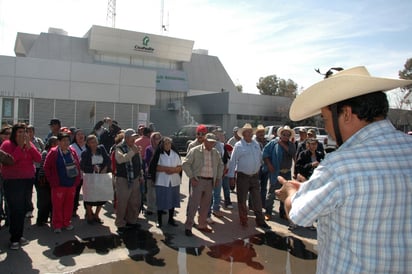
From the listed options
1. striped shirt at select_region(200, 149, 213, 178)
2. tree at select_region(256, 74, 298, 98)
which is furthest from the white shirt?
tree at select_region(256, 74, 298, 98)

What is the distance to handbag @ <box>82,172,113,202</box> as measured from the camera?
659 centimetres

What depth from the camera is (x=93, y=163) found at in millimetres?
6727

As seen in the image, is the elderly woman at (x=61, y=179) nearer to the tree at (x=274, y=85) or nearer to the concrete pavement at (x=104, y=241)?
the concrete pavement at (x=104, y=241)

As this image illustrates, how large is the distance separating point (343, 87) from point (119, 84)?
77.3ft

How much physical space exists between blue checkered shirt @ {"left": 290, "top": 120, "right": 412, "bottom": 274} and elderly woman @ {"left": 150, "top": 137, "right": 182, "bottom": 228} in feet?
16.9

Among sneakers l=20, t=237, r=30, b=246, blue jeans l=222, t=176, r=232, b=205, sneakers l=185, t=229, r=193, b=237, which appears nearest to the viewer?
sneakers l=20, t=237, r=30, b=246

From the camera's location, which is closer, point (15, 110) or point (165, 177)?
point (165, 177)

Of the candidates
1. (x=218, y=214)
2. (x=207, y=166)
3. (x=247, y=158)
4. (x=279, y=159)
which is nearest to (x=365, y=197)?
(x=207, y=166)

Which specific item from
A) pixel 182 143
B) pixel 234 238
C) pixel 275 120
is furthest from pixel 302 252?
pixel 275 120

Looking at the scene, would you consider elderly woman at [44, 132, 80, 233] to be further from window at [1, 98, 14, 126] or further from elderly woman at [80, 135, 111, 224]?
window at [1, 98, 14, 126]

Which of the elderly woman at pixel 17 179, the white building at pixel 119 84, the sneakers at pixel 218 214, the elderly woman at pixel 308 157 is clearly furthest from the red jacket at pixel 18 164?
the white building at pixel 119 84

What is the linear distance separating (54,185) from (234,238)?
329cm

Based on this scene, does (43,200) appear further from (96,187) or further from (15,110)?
(15,110)

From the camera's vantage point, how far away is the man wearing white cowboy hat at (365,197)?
4.90ft
